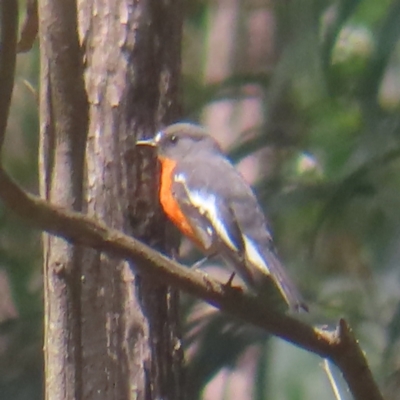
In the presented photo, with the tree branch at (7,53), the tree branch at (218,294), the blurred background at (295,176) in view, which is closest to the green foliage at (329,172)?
the blurred background at (295,176)

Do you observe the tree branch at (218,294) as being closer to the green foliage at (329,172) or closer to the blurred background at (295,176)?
the blurred background at (295,176)

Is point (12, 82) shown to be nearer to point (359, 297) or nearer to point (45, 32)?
point (45, 32)

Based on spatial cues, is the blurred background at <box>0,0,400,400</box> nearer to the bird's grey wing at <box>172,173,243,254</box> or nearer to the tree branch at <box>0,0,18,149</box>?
the bird's grey wing at <box>172,173,243,254</box>

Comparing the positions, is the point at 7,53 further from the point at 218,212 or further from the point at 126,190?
the point at 218,212

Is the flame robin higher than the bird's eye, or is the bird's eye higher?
the bird's eye

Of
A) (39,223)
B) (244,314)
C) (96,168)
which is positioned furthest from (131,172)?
(39,223)

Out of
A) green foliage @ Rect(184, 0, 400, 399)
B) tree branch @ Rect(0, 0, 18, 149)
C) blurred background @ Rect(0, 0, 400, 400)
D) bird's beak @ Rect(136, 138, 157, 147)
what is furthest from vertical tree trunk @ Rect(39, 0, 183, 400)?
tree branch @ Rect(0, 0, 18, 149)
